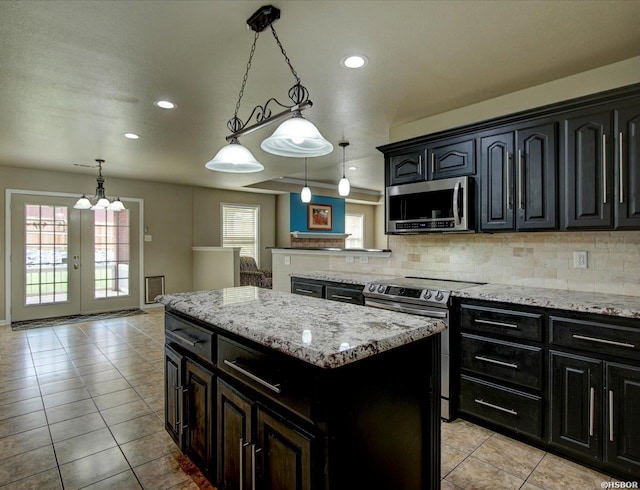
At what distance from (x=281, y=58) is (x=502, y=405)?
8.89 feet

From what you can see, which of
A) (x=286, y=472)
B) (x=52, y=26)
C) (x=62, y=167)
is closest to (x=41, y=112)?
(x=52, y=26)

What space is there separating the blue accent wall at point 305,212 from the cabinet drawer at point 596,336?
683 centimetres

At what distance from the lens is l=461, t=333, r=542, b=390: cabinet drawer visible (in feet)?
7.32

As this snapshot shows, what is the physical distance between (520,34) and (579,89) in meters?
0.87

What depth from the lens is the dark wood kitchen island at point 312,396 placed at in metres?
1.15

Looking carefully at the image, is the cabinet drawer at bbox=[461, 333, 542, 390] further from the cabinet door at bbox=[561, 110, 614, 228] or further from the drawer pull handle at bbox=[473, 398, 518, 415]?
the cabinet door at bbox=[561, 110, 614, 228]

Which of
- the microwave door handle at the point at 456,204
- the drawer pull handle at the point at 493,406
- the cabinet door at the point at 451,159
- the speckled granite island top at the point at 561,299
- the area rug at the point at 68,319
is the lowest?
the area rug at the point at 68,319

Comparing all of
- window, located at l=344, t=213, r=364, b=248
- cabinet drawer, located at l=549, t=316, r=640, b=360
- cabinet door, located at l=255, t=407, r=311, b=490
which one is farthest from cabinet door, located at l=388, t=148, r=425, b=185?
window, located at l=344, t=213, r=364, b=248

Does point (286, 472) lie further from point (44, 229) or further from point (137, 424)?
point (44, 229)

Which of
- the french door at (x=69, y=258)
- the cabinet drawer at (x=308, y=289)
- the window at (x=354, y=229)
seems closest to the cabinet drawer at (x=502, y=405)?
the cabinet drawer at (x=308, y=289)

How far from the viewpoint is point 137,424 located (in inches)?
102

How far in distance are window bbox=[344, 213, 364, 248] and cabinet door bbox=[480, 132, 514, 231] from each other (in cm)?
792

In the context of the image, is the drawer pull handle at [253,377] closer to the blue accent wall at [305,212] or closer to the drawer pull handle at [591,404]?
the drawer pull handle at [591,404]

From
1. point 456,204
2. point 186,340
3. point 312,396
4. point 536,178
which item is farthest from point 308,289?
point 312,396
